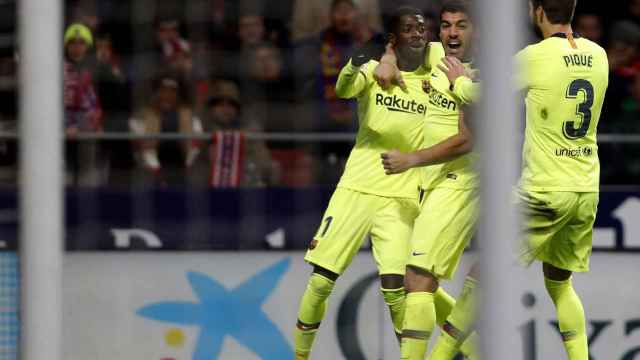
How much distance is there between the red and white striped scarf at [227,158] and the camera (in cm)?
306

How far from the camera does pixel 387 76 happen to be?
323cm

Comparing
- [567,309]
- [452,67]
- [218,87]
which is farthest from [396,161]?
[452,67]

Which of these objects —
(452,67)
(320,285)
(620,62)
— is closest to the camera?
(452,67)

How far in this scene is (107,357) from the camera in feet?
6.15

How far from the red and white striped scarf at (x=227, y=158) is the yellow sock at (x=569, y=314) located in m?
0.98

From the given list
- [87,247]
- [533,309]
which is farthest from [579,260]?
[87,247]

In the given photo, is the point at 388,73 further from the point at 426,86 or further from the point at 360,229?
the point at 360,229

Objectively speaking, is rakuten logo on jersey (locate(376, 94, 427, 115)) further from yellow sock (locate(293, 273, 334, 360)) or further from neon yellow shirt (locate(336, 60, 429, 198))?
yellow sock (locate(293, 273, 334, 360))

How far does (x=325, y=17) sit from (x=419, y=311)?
0.82 metres

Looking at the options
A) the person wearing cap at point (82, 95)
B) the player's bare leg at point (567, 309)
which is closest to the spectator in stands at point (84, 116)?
the person wearing cap at point (82, 95)

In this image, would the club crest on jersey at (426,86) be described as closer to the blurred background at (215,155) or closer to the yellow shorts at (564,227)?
the blurred background at (215,155)

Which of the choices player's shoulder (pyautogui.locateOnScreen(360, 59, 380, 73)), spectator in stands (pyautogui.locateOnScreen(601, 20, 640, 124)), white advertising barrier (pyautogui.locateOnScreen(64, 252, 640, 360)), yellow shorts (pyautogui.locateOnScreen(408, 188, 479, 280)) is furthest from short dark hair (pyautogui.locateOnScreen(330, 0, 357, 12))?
spectator in stands (pyautogui.locateOnScreen(601, 20, 640, 124))

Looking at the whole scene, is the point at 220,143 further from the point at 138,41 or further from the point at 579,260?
the point at 579,260

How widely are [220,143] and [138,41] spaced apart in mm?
365
